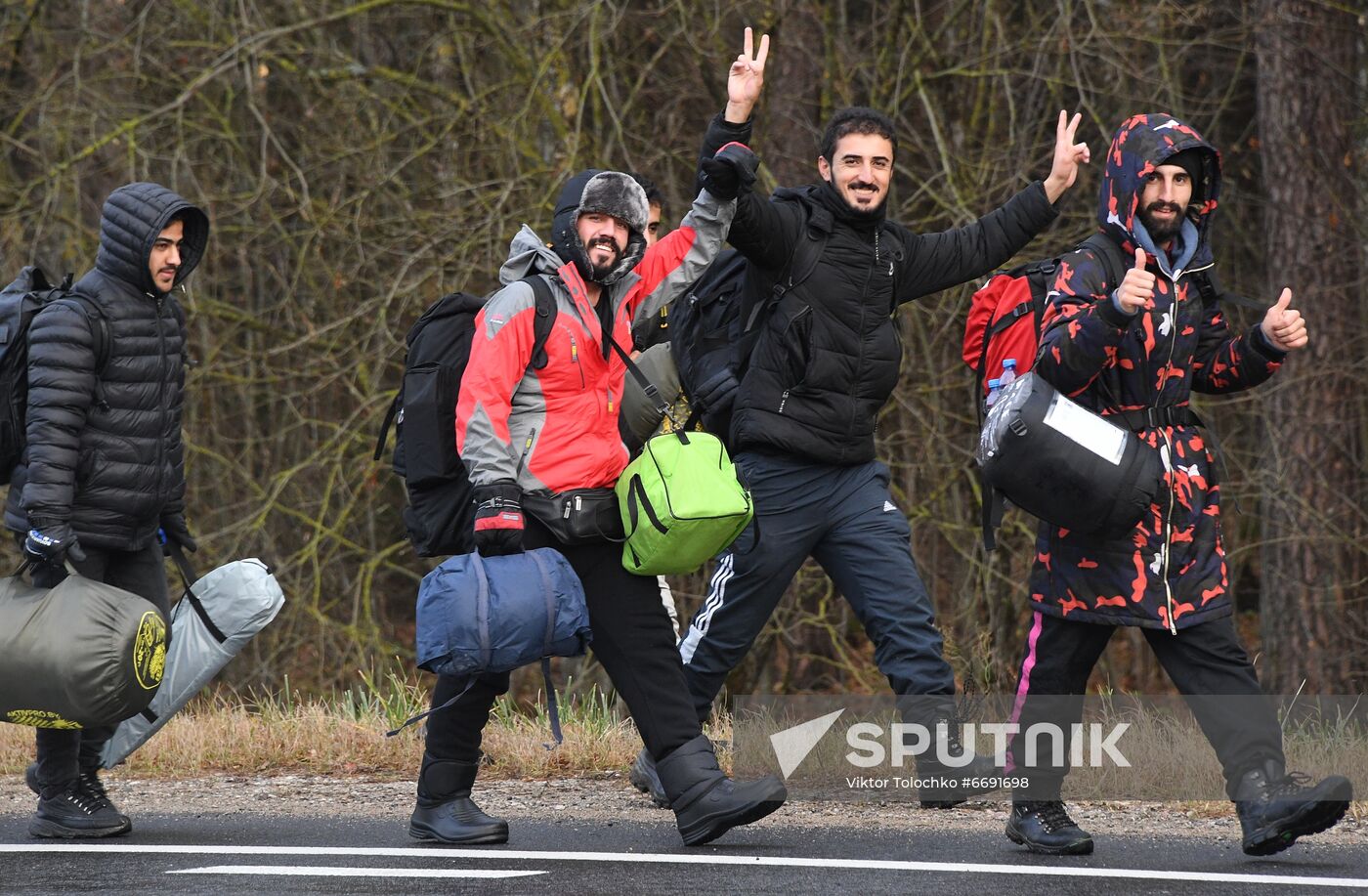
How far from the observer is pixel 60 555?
5375mm

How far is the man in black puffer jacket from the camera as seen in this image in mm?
5402

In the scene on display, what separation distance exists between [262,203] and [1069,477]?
7141mm

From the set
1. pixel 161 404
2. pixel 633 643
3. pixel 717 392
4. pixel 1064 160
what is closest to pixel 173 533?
pixel 161 404

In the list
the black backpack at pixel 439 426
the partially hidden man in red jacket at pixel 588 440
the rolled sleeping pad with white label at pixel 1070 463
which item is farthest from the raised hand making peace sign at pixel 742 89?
the rolled sleeping pad with white label at pixel 1070 463

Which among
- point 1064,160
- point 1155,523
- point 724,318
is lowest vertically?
point 1155,523

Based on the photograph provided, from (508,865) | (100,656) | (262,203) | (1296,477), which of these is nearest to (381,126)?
(262,203)

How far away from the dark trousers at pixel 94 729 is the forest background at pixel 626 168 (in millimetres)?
4485

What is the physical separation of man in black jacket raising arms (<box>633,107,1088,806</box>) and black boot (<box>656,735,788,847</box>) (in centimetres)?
65

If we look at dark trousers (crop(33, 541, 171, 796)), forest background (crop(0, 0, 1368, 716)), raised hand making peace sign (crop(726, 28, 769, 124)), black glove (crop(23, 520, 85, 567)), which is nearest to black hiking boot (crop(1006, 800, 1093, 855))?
raised hand making peace sign (crop(726, 28, 769, 124))

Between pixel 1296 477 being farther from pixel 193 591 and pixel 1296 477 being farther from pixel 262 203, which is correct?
pixel 193 591

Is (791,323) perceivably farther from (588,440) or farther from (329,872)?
(329,872)

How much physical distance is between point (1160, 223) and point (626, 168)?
5.63 m

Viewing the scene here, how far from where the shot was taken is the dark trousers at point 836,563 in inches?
218

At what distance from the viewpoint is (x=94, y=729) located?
18.8 ft
